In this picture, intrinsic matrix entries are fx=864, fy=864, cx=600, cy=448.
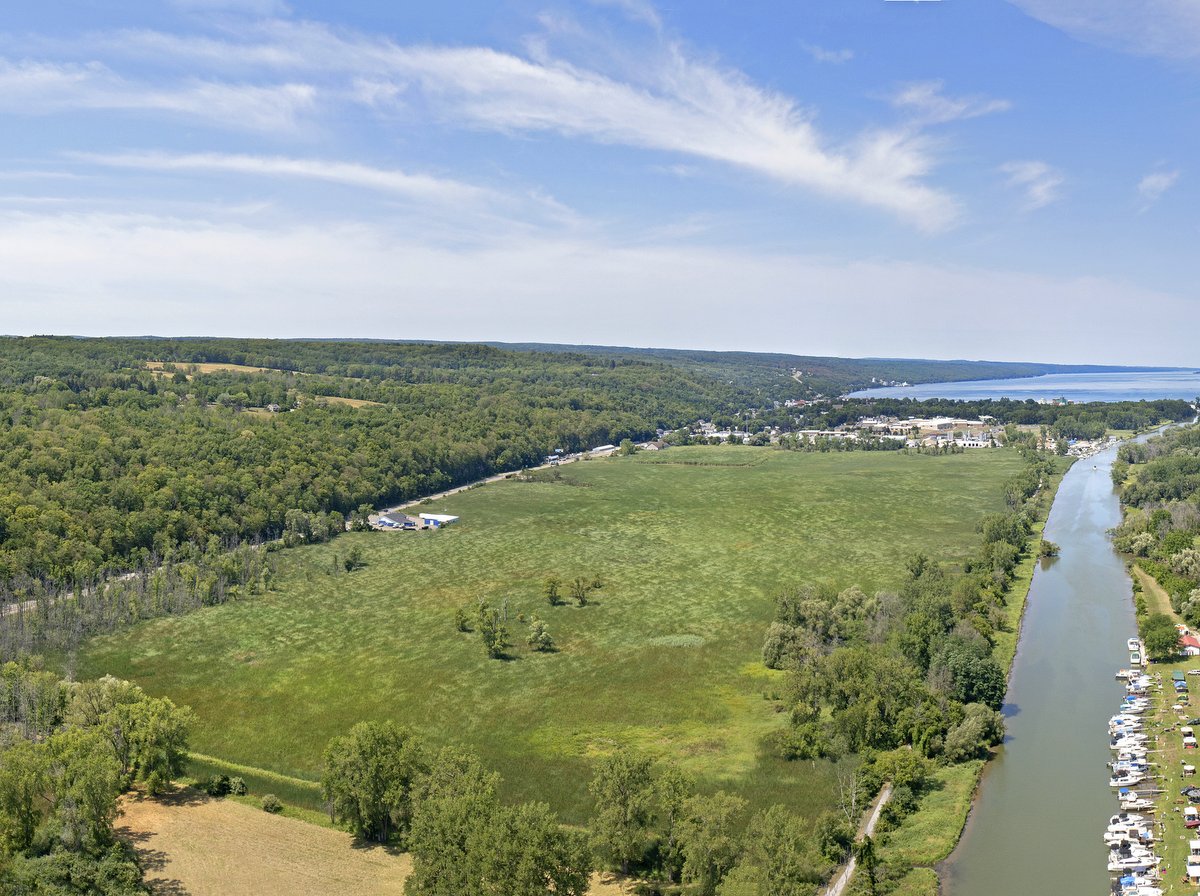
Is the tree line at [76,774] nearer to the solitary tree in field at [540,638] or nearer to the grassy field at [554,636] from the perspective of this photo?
the grassy field at [554,636]

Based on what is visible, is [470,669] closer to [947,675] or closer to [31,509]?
[947,675]

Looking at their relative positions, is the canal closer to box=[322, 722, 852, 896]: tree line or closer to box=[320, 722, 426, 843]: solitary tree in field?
box=[322, 722, 852, 896]: tree line

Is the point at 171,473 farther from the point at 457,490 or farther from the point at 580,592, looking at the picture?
the point at 580,592

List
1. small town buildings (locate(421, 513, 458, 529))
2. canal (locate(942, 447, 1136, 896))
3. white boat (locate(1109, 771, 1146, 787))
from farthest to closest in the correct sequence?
small town buildings (locate(421, 513, 458, 529)), white boat (locate(1109, 771, 1146, 787)), canal (locate(942, 447, 1136, 896))

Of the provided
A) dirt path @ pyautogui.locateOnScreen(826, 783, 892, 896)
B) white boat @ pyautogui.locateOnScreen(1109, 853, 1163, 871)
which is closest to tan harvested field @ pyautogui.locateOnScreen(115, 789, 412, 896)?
dirt path @ pyautogui.locateOnScreen(826, 783, 892, 896)

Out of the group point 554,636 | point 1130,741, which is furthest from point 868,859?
point 554,636

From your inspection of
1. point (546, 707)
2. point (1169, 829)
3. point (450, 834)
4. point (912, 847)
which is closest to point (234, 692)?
point (546, 707)
